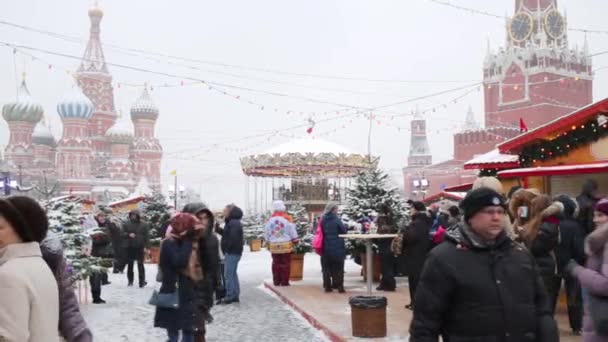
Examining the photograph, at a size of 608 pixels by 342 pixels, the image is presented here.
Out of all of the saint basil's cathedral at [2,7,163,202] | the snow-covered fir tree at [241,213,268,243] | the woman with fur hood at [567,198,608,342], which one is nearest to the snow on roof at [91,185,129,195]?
the saint basil's cathedral at [2,7,163,202]

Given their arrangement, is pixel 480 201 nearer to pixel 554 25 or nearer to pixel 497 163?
pixel 497 163

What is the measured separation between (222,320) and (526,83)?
74.3 metres

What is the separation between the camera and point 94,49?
84.8 meters

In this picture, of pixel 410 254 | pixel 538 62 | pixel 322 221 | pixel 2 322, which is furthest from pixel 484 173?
pixel 538 62

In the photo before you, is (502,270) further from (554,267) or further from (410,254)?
(410,254)

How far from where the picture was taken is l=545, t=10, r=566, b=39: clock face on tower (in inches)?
3297

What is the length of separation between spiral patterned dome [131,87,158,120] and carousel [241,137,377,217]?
5279 cm

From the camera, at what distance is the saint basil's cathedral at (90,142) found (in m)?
75.5

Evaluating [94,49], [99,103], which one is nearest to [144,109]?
[99,103]

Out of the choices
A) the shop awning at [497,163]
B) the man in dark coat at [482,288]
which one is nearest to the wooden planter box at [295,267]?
the shop awning at [497,163]

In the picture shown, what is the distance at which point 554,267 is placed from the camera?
25.0ft

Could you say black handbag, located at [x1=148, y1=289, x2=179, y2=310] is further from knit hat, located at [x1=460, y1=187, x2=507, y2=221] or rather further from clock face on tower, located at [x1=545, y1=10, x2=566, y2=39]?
clock face on tower, located at [x1=545, y1=10, x2=566, y2=39]

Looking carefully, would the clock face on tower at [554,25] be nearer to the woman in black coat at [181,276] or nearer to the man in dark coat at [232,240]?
the man in dark coat at [232,240]

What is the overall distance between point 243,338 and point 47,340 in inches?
241
